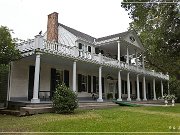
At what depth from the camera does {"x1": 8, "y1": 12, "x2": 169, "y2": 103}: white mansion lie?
17.0 metres

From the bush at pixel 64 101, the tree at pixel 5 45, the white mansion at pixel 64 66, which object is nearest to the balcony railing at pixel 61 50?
the white mansion at pixel 64 66

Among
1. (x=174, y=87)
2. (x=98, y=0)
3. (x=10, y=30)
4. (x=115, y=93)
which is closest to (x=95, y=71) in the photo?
(x=115, y=93)

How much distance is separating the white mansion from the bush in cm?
142

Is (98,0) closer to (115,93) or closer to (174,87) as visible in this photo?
(115,93)

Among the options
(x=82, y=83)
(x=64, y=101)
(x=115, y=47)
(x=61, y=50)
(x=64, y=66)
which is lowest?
(x=64, y=101)

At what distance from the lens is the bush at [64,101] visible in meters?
14.6

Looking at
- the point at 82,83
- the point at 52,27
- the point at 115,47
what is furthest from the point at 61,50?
the point at 115,47

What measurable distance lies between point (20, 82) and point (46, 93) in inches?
98.9

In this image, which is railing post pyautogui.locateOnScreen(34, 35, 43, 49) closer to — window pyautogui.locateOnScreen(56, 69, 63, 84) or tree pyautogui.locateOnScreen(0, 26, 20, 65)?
tree pyautogui.locateOnScreen(0, 26, 20, 65)

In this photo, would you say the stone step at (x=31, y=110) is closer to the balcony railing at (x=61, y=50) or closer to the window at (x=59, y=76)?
the balcony railing at (x=61, y=50)

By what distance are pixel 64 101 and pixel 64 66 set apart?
7540mm

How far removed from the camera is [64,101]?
14.7m

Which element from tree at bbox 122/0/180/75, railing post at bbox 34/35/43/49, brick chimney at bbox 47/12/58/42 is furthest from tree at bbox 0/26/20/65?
brick chimney at bbox 47/12/58/42

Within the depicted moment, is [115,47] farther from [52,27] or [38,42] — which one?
[38,42]
